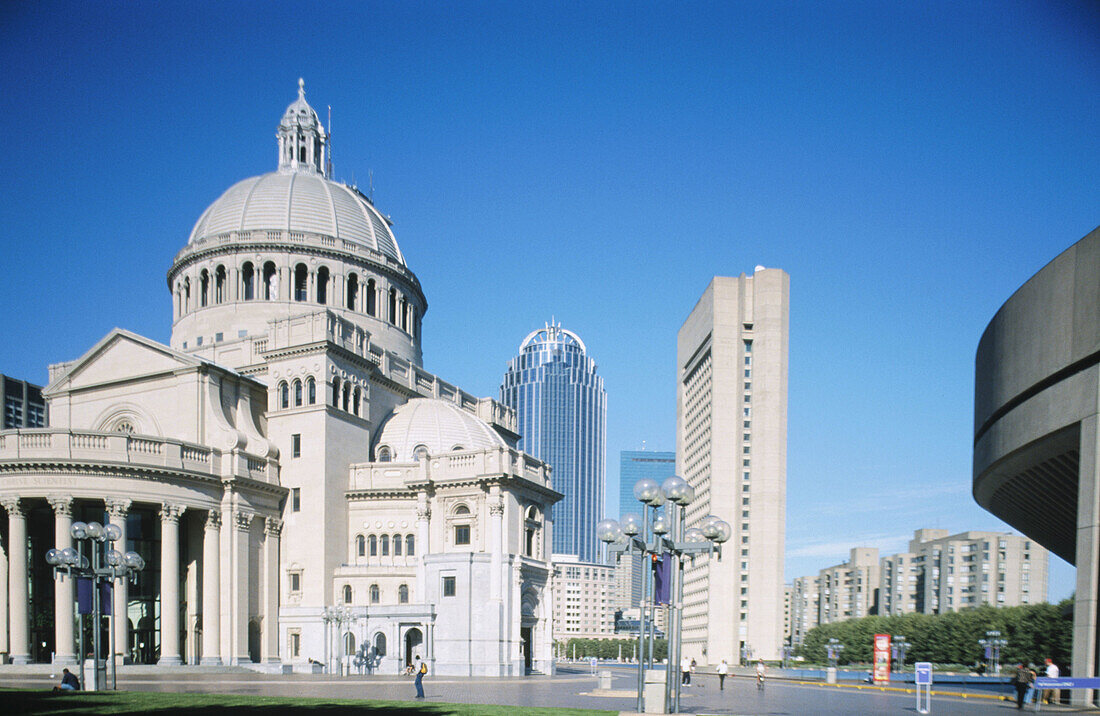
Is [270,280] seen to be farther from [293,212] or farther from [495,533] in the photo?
[495,533]

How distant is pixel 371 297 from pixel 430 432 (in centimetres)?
1729

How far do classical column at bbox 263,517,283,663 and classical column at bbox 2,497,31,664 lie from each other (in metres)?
13.9

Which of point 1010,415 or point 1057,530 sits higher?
point 1010,415

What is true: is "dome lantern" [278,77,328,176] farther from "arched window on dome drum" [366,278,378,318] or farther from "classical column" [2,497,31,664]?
"classical column" [2,497,31,664]

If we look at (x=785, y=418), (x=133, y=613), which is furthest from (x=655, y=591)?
(x=785, y=418)

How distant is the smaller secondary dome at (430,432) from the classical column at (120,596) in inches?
765

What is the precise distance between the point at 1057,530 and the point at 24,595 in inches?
2377

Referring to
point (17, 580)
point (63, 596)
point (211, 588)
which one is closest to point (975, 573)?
point (211, 588)

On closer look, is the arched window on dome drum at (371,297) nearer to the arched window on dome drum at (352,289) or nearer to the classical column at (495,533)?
the arched window on dome drum at (352,289)

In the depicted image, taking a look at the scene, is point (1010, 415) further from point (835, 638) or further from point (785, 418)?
point (785, 418)

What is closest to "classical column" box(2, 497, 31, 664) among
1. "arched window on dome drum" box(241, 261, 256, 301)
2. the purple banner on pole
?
"arched window on dome drum" box(241, 261, 256, 301)

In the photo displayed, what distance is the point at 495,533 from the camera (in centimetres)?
6419

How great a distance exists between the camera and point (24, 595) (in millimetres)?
54719

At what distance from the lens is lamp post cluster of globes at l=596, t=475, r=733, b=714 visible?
27984 mm
